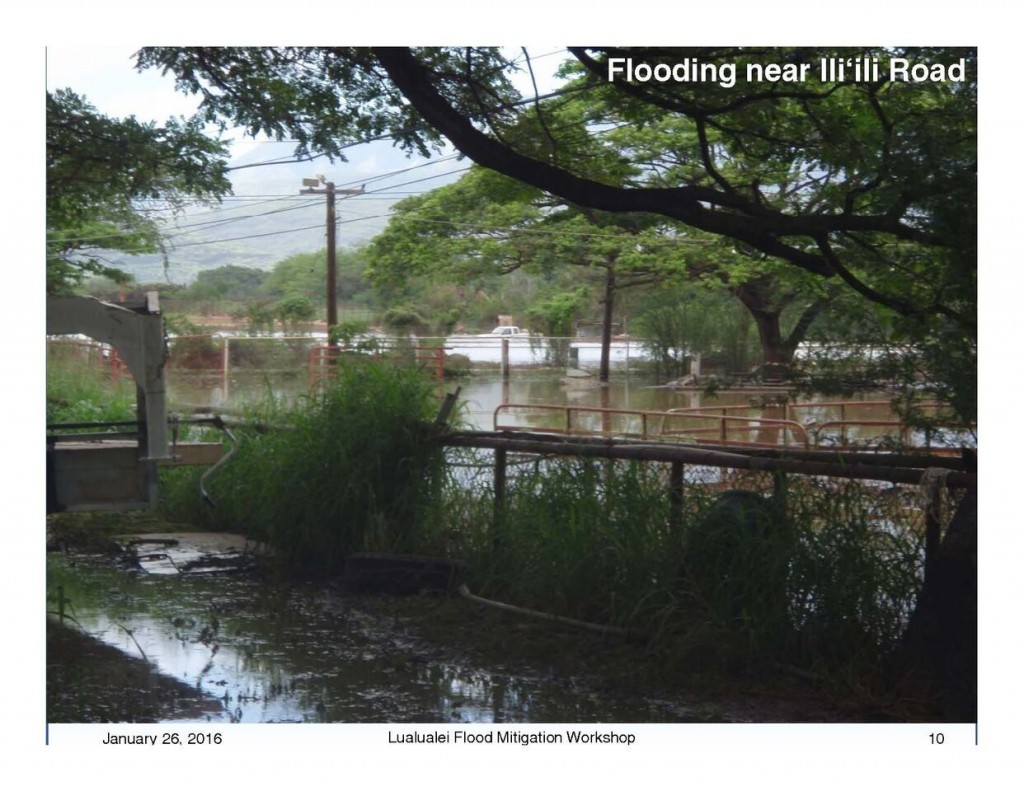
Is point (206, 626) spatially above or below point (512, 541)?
below

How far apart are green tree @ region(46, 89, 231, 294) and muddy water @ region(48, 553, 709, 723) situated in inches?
93.0

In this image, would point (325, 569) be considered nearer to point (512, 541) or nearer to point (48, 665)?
point (512, 541)

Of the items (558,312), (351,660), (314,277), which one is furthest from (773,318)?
(314,277)

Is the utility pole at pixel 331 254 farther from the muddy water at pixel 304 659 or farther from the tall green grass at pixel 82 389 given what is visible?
the muddy water at pixel 304 659

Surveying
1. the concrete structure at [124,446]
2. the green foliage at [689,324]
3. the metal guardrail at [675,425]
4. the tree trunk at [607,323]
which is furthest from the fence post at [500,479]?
the tree trunk at [607,323]

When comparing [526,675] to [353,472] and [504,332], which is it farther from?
[504,332]

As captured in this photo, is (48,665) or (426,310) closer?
(48,665)

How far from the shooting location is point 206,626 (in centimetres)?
586

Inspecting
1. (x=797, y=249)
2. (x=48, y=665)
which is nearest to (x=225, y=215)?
(x=48, y=665)

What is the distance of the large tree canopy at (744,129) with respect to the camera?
4387 millimetres

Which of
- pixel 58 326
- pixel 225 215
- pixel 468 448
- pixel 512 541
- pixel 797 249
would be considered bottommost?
pixel 512 541

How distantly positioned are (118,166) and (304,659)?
3.41 m

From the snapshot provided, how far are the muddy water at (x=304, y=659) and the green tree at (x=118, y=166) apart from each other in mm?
2362

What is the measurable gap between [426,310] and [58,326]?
18.6ft
